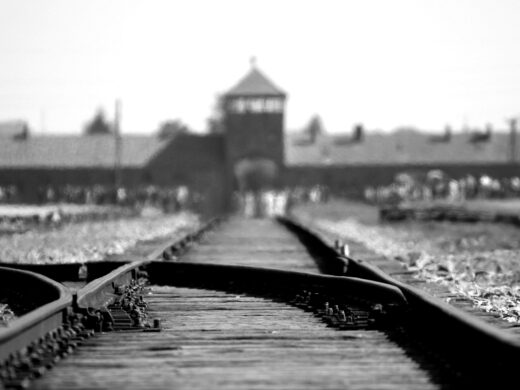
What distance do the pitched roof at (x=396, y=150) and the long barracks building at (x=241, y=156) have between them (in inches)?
3.2

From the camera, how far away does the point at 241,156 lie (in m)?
70.6

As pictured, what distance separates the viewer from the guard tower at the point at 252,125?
7050cm

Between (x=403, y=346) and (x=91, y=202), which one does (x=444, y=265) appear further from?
(x=91, y=202)

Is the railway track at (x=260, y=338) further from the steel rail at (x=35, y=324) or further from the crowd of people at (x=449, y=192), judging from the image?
the crowd of people at (x=449, y=192)

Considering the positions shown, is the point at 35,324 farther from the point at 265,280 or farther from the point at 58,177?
the point at 58,177

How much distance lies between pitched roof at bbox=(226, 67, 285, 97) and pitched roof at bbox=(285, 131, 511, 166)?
16.7 feet

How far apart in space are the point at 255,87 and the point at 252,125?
3.18m

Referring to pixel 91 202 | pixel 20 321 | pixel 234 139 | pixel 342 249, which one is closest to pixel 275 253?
pixel 342 249

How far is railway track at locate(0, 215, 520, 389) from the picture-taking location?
4.66 m

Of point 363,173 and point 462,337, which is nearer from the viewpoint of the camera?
point 462,337

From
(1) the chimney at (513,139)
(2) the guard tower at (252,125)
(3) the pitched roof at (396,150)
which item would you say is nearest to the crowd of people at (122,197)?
(2) the guard tower at (252,125)

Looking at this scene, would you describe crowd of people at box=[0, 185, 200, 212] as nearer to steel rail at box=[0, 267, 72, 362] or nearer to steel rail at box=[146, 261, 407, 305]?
steel rail at box=[146, 261, 407, 305]

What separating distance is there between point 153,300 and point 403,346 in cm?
318

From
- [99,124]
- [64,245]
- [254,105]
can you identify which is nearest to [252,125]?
[254,105]
